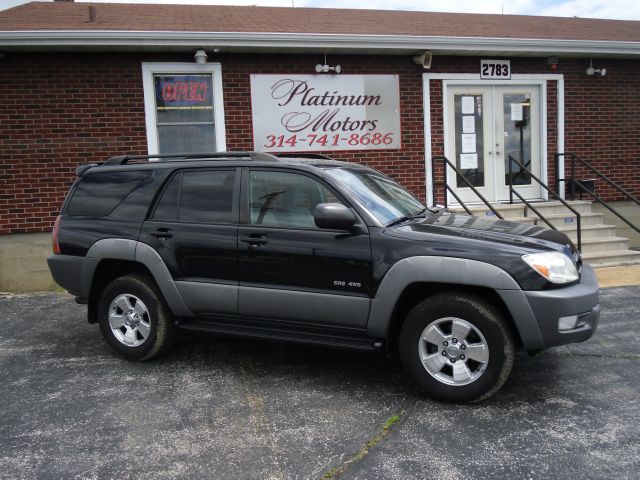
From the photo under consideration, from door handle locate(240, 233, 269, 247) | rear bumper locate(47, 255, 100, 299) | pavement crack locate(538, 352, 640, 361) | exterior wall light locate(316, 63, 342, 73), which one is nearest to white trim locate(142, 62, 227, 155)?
exterior wall light locate(316, 63, 342, 73)

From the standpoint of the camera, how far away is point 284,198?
14.0ft

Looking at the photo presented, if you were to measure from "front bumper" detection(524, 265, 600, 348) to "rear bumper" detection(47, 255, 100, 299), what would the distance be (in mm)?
3530

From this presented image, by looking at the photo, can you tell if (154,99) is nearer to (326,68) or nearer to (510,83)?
(326,68)

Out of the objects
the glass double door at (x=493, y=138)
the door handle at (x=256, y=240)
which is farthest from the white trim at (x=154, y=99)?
the door handle at (x=256, y=240)

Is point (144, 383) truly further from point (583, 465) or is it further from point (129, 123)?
point (129, 123)

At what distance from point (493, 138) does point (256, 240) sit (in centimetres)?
684

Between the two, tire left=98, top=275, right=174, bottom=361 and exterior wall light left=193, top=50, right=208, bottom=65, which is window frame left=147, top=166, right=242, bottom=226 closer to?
tire left=98, top=275, right=174, bottom=361

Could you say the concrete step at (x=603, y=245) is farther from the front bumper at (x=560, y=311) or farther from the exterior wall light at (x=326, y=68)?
the front bumper at (x=560, y=311)

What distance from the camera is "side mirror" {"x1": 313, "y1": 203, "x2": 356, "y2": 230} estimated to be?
12.4 feet

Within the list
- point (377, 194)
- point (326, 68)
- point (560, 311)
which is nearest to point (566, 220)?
point (326, 68)

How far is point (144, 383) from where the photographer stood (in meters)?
4.27

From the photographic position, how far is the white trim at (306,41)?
745cm

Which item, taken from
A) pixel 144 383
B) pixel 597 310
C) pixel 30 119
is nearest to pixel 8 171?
pixel 30 119

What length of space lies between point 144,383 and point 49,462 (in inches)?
46.6
